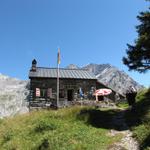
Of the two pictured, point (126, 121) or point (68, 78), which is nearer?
point (126, 121)

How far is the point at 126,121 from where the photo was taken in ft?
69.9

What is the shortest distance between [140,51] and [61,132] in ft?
34.9

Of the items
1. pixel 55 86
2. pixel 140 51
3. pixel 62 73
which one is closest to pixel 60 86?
pixel 55 86

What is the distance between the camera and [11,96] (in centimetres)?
6147

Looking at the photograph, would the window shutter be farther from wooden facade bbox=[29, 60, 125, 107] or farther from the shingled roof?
the shingled roof

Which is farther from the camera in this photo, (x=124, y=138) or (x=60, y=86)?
(x=60, y=86)

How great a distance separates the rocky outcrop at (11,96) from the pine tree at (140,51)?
2427 cm

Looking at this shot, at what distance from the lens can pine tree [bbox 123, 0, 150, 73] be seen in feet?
78.6

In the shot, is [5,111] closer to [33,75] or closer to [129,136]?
[33,75]

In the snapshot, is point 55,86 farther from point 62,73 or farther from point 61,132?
point 61,132

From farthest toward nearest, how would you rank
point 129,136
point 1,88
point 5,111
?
point 1,88 → point 5,111 → point 129,136

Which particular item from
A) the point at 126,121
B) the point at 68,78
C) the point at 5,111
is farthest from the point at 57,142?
the point at 5,111

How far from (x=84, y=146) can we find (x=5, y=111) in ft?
139

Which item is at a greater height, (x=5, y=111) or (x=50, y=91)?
(x=50, y=91)
